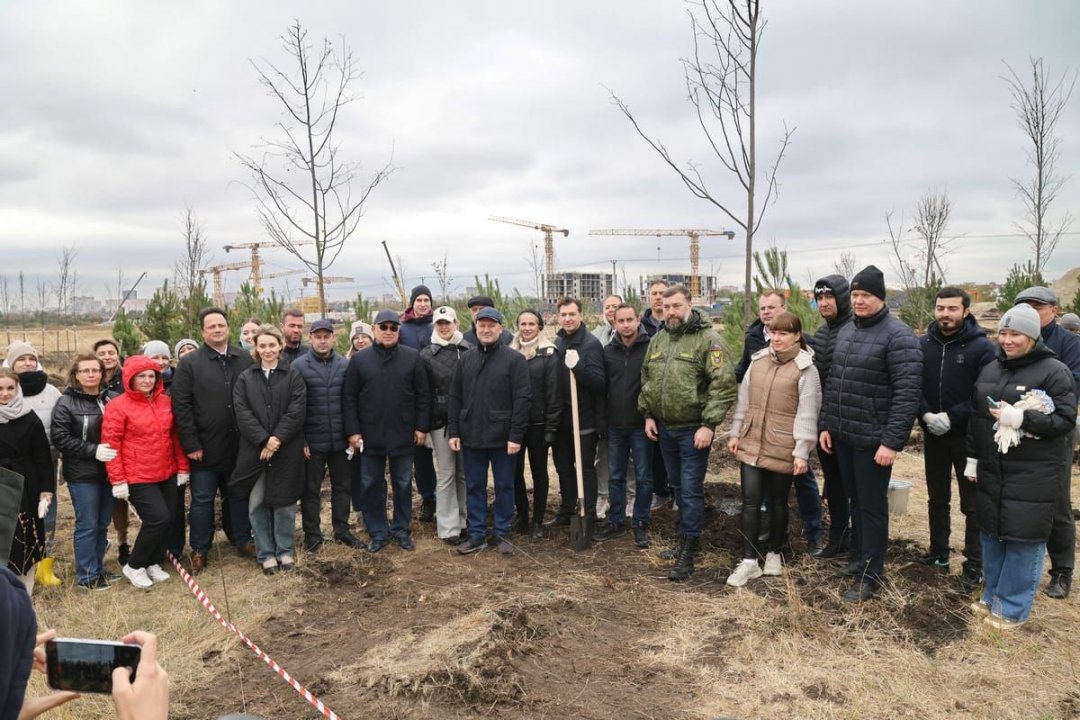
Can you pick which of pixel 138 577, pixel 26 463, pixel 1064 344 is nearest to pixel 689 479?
pixel 1064 344

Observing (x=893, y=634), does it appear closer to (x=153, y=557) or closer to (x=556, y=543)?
(x=556, y=543)

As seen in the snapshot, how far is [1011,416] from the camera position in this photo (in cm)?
377

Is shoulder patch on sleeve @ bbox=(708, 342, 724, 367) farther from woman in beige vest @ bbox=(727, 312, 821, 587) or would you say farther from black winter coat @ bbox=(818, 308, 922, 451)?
black winter coat @ bbox=(818, 308, 922, 451)

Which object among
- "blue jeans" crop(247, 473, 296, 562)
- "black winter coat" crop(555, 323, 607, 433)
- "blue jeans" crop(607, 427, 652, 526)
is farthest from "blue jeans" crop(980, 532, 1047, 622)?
"blue jeans" crop(247, 473, 296, 562)

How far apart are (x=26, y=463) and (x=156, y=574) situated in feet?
3.93

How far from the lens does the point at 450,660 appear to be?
3621 millimetres

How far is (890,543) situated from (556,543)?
2666 millimetres

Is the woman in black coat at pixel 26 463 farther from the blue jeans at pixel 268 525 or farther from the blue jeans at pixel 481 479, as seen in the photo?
the blue jeans at pixel 481 479

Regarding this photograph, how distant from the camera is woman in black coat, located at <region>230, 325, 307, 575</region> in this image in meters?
5.20

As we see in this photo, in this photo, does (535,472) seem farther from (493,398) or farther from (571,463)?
(493,398)

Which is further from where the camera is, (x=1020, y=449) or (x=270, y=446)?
(x=270, y=446)

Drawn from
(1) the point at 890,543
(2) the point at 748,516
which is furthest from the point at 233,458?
(1) the point at 890,543

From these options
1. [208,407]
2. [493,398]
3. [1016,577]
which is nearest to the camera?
[1016,577]

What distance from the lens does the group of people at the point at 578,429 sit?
413 centimetres
